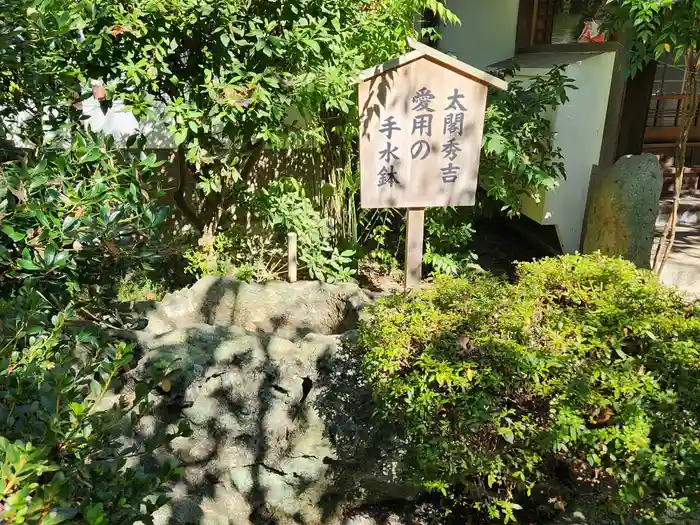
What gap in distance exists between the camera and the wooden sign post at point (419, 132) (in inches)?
165

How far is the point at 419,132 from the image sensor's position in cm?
432

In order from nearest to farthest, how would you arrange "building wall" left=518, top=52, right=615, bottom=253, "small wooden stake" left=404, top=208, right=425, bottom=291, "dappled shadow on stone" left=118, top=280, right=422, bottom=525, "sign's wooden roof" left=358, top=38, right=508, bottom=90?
"dappled shadow on stone" left=118, top=280, right=422, bottom=525 < "sign's wooden roof" left=358, top=38, right=508, bottom=90 < "small wooden stake" left=404, top=208, right=425, bottom=291 < "building wall" left=518, top=52, right=615, bottom=253

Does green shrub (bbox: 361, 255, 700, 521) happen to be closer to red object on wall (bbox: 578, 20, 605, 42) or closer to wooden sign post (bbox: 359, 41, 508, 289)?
wooden sign post (bbox: 359, 41, 508, 289)

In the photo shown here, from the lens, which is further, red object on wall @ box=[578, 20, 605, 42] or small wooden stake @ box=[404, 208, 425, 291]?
red object on wall @ box=[578, 20, 605, 42]

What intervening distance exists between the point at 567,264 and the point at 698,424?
1139mm

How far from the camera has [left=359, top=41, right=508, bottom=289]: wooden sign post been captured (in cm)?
418

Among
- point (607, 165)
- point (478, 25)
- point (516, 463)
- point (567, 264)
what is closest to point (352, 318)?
point (567, 264)

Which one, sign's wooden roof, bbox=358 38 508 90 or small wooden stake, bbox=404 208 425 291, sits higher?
sign's wooden roof, bbox=358 38 508 90

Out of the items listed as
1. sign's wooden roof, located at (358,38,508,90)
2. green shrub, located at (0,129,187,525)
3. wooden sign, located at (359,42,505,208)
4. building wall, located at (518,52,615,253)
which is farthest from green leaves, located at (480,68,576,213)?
green shrub, located at (0,129,187,525)

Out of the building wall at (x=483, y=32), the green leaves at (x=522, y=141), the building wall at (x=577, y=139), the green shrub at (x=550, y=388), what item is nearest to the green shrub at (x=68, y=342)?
the green shrub at (x=550, y=388)

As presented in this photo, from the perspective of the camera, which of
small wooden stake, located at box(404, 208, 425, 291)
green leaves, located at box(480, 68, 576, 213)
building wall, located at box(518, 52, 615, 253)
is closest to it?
small wooden stake, located at box(404, 208, 425, 291)

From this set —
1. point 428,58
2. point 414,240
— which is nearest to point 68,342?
point 414,240

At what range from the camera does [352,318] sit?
15.1ft

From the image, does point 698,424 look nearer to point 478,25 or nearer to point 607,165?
point 607,165
